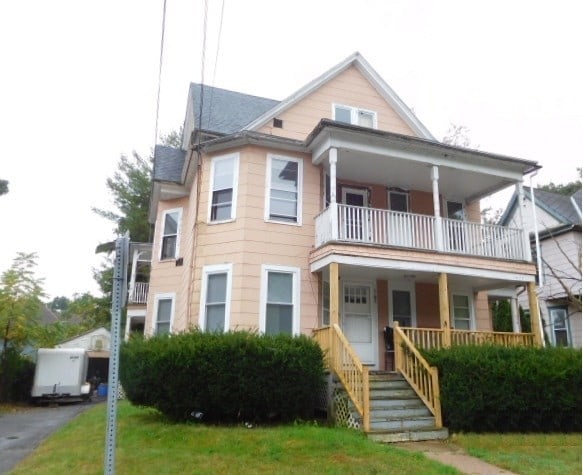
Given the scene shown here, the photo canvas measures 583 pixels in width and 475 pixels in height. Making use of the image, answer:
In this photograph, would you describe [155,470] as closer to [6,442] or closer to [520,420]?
[6,442]

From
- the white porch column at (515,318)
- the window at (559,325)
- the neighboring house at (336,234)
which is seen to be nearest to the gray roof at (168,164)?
the neighboring house at (336,234)

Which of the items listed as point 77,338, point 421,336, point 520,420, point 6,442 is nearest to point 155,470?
point 6,442

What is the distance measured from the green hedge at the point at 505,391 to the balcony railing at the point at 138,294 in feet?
50.5

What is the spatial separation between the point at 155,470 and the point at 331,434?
3.07m

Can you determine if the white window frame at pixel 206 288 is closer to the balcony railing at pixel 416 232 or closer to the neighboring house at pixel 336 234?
the neighboring house at pixel 336 234

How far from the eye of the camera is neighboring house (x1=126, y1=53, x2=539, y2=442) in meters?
12.1

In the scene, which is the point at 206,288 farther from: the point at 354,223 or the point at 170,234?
the point at 170,234

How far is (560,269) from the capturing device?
20.4 metres

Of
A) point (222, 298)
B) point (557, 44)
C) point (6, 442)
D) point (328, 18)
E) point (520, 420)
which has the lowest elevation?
point (6, 442)

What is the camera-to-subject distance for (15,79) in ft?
30.0

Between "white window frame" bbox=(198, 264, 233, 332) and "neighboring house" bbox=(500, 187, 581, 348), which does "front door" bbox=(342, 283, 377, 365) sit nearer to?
"white window frame" bbox=(198, 264, 233, 332)

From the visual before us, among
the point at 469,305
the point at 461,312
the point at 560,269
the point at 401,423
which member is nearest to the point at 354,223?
the point at 401,423

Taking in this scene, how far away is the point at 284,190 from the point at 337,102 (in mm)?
3970

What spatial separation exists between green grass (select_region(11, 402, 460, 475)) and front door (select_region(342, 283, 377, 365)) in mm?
4090
